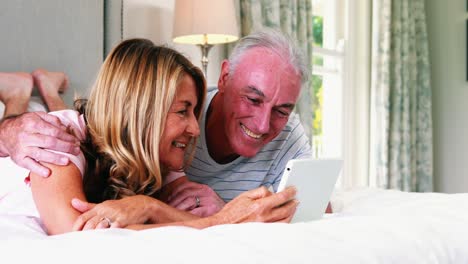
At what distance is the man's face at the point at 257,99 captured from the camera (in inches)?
62.1

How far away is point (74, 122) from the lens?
127cm

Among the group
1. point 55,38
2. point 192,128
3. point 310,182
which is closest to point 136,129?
point 192,128

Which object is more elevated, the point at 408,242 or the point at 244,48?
the point at 244,48

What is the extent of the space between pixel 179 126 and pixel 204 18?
135cm

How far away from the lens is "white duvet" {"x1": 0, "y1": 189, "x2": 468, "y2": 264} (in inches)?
26.9

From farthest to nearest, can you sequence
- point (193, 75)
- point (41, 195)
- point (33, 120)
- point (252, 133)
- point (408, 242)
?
1. point (252, 133)
2. point (193, 75)
3. point (33, 120)
4. point (41, 195)
5. point (408, 242)

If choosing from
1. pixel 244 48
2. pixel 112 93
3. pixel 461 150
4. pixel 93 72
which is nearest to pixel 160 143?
pixel 112 93

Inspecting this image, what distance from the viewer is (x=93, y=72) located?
2.12 m

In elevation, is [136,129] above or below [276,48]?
below

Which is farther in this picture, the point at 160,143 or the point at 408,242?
the point at 160,143

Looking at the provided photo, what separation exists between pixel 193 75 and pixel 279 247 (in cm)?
65

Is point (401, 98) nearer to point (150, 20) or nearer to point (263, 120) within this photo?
point (150, 20)

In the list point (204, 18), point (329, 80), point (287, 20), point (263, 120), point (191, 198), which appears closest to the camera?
point (191, 198)

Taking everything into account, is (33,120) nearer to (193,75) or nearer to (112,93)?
(112,93)
